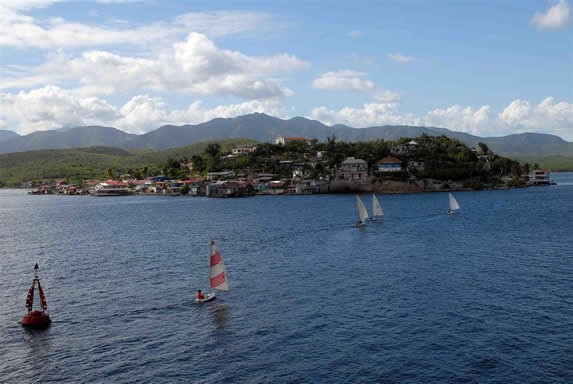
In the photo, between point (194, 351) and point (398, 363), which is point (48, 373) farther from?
point (398, 363)

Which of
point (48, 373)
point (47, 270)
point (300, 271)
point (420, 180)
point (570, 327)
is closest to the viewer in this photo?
point (48, 373)

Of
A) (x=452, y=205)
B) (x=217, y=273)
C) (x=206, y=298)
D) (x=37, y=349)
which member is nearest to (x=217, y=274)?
(x=217, y=273)

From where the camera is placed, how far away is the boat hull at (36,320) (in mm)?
38531

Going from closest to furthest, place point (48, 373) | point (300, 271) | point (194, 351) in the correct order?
1. point (48, 373)
2. point (194, 351)
3. point (300, 271)

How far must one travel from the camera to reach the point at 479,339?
1347 inches

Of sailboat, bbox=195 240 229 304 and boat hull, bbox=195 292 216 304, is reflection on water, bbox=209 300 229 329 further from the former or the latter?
sailboat, bbox=195 240 229 304

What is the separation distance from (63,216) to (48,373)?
113508 millimetres

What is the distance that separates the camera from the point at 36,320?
127 ft

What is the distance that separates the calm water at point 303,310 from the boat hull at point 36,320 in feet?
2.51

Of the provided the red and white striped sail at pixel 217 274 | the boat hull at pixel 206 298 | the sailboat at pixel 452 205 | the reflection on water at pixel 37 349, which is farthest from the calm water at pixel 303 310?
the sailboat at pixel 452 205

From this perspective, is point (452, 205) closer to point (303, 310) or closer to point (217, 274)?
point (217, 274)

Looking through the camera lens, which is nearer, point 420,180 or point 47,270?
point 47,270

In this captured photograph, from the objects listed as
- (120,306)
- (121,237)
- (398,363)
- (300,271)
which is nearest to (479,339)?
(398,363)

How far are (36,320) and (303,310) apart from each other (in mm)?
20456
